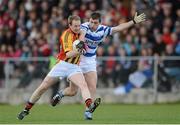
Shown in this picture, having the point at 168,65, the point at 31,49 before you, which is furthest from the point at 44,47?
the point at 168,65

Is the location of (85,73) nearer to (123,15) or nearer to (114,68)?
(114,68)

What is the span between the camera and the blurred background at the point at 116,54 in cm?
2359

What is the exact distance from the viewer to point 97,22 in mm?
16016

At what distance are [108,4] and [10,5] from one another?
388cm

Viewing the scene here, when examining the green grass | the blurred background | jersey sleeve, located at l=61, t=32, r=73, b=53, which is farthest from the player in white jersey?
the blurred background

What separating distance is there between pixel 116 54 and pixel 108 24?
1346 mm

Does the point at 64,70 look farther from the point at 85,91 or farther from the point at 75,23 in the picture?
the point at 75,23

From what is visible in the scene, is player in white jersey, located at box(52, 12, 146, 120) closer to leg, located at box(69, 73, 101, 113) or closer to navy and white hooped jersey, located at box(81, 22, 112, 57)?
navy and white hooped jersey, located at box(81, 22, 112, 57)

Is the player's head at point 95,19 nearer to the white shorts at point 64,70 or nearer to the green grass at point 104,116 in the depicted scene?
the white shorts at point 64,70

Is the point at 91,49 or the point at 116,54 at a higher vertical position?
the point at 116,54

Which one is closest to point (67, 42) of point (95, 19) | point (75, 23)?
point (75, 23)

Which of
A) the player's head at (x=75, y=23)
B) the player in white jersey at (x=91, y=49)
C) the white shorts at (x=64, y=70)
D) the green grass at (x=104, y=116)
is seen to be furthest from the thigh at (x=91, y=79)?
the player's head at (x=75, y=23)

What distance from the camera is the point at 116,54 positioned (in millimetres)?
24031

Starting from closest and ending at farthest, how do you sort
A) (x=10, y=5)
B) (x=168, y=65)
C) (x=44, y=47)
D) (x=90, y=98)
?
(x=90, y=98)
(x=168, y=65)
(x=44, y=47)
(x=10, y=5)
